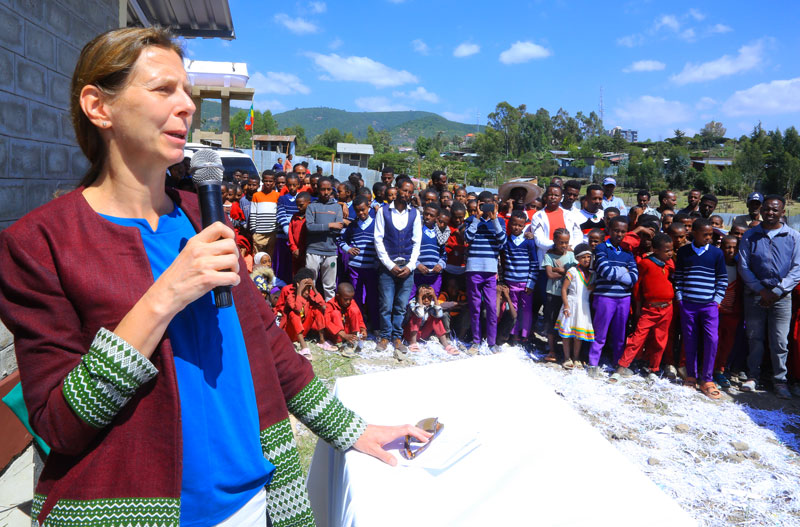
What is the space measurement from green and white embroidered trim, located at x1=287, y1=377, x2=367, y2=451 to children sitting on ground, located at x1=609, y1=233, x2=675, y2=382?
4555 millimetres

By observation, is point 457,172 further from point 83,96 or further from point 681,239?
point 83,96

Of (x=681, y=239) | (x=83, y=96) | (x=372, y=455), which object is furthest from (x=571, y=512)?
(x=681, y=239)

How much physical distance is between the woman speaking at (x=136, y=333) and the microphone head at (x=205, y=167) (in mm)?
70

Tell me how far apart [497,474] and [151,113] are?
117cm

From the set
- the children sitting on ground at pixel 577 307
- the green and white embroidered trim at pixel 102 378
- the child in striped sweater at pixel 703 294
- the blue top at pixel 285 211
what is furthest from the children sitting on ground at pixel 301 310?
the green and white embroidered trim at pixel 102 378

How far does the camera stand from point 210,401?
1049 mm

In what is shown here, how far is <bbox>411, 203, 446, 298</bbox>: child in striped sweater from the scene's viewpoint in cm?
611

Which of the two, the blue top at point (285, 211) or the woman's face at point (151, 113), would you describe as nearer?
the woman's face at point (151, 113)

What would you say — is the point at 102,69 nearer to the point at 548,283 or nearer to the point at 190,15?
the point at 548,283

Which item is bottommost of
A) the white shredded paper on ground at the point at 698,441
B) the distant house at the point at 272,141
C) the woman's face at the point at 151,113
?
the white shredded paper on ground at the point at 698,441

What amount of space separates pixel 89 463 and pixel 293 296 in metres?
4.84

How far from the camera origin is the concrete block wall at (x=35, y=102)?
2785 mm

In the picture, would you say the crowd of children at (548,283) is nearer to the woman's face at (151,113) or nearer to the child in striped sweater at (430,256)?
the child in striped sweater at (430,256)

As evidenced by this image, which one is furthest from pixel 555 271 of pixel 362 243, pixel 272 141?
pixel 272 141
